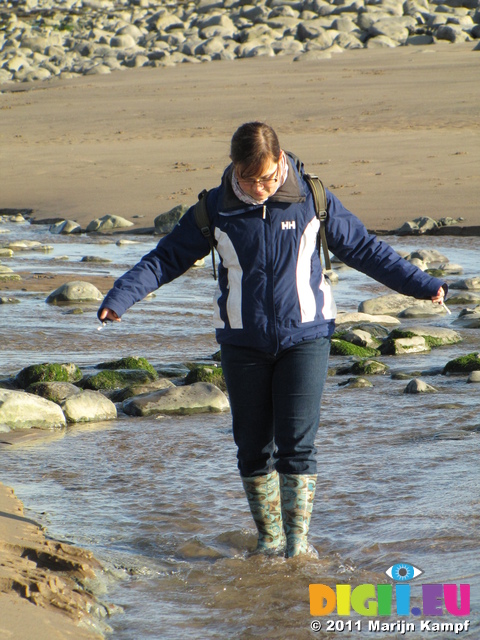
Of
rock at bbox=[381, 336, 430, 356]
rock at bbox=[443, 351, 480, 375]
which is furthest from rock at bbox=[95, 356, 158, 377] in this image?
rock at bbox=[443, 351, 480, 375]

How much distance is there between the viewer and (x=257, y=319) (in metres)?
3.75

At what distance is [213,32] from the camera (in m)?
37.5

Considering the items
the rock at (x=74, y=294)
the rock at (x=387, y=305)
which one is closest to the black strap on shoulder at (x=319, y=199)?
the rock at (x=387, y=305)

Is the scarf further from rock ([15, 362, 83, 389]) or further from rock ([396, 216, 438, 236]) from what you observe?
rock ([396, 216, 438, 236])

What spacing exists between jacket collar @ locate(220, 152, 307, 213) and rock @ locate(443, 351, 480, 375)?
3.59m

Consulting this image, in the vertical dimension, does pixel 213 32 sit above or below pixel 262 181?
above

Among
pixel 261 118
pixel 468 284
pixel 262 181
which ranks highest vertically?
pixel 261 118

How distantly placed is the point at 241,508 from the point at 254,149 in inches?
72.6

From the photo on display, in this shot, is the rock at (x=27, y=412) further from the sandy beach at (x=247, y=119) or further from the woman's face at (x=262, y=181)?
the sandy beach at (x=247, y=119)

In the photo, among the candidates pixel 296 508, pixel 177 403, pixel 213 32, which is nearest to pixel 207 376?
pixel 177 403

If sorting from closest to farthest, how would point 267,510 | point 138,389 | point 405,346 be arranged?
point 267,510
point 138,389
point 405,346

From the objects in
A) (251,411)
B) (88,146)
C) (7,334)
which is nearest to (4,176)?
(88,146)

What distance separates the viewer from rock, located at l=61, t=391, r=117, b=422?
19.8ft

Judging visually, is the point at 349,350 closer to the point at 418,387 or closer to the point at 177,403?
the point at 418,387
